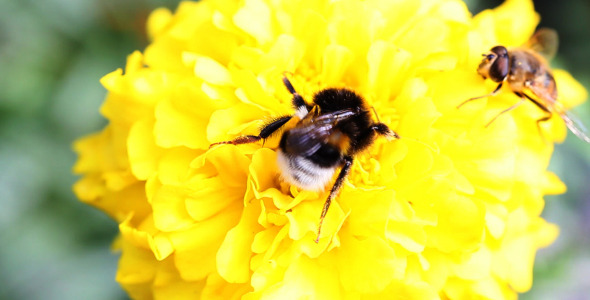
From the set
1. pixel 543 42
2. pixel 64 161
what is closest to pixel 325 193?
pixel 543 42

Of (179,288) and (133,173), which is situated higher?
(133,173)

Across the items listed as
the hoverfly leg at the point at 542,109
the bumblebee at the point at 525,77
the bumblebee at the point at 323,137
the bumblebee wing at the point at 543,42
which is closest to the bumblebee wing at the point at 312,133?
the bumblebee at the point at 323,137

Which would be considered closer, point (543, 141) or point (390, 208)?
point (390, 208)

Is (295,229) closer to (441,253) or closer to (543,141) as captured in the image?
(441,253)

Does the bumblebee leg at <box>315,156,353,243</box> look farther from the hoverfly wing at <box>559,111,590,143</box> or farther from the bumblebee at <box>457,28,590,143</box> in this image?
the hoverfly wing at <box>559,111,590,143</box>

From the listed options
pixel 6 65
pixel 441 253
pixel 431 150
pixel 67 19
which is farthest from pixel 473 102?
pixel 6 65

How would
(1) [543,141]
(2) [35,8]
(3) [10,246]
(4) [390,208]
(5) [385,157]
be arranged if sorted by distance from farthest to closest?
(2) [35,8] < (3) [10,246] < (1) [543,141] < (5) [385,157] < (4) [390,208]

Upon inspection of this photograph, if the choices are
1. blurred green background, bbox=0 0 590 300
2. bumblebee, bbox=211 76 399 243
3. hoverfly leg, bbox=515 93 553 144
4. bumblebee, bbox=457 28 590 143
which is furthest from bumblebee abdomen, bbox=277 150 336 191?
blurred green background, bbox=0 0 590 300
